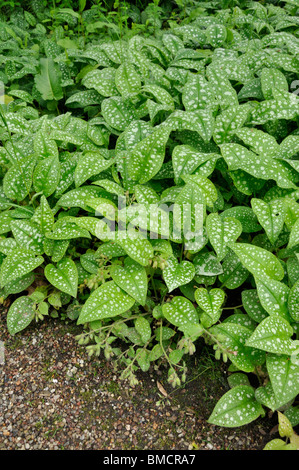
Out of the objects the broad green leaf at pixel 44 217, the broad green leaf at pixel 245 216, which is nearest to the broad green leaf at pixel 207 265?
the broad green leaf at pixel 245 216

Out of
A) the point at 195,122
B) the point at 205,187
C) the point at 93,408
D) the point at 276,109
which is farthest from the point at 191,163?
the point at 93,408

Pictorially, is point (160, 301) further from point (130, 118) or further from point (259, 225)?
point (130, 118)

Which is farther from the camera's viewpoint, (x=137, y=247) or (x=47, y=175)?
(x=47, y=175)

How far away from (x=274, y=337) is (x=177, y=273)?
0.63 m

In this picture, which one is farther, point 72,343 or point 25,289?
point 25,289

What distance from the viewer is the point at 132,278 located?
227 centimetres

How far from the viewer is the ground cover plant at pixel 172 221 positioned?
6.93 feet

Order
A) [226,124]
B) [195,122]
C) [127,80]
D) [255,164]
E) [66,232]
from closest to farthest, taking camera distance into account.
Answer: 1. [66,232]
2. [255,164]
3. [195,122]
4. [226,124]
5. [127,80]

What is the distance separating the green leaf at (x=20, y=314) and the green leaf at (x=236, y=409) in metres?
1.22

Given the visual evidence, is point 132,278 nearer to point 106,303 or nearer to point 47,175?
point 106,303

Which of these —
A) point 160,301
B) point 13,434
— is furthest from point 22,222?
point 13,434

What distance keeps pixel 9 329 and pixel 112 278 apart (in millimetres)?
702

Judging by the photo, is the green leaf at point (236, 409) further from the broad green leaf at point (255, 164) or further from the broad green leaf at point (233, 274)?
the broad green leaf at point (255, 164)

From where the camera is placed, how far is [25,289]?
2.71 metres
